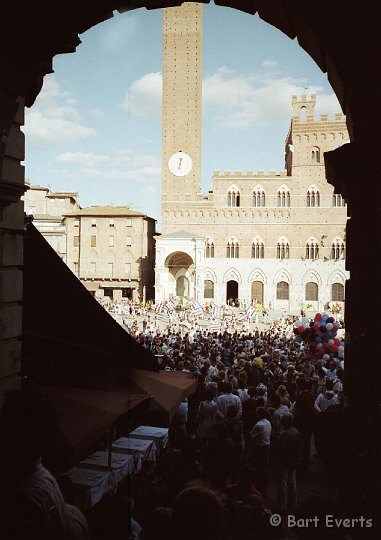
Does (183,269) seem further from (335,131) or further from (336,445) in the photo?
(336,445)

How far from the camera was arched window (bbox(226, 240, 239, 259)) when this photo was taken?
50259 mm

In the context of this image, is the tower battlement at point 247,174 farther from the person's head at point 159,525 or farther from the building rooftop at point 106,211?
the person's head at point 159,525

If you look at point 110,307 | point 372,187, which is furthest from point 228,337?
point 110,307

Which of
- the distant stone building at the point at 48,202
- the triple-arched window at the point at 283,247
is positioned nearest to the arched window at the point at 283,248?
the triple-arched window at the point at 283,247

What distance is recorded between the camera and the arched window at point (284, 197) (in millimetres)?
50125

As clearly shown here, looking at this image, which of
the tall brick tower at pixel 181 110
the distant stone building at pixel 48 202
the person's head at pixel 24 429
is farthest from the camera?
the distant stone building at pixel 48 202

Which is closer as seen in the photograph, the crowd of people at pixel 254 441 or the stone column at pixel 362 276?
the stone column at pixel 362 276

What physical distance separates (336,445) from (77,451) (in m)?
2.55

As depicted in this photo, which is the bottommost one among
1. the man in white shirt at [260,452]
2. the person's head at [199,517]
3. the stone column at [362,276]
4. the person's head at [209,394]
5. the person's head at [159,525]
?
the man in white shirt at [260,452]

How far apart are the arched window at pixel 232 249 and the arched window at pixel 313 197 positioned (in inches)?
340

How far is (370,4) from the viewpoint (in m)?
3.48

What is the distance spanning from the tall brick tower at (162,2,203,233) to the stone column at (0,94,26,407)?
4608 centimetres

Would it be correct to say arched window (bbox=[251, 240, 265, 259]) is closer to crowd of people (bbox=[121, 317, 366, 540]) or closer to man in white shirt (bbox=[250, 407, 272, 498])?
crowd of people (bbox=[121, 317, 366, 540])

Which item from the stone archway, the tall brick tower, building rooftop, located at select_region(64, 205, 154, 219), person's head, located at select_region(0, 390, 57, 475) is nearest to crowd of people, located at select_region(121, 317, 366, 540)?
the stone archway
